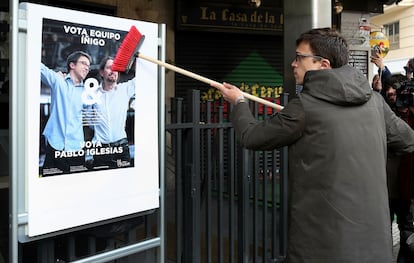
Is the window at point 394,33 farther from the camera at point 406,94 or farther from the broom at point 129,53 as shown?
the broom at point 129,53

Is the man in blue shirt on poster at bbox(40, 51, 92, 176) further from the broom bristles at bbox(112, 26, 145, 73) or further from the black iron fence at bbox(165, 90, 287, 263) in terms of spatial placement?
the black iron fence at bbox(165, 90, 287, 263)

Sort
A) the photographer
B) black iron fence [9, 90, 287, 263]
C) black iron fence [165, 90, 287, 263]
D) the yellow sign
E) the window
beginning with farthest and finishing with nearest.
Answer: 1. the window
2. the yellow sign
3. the photographer
4. black iron fence [165, 90, 287, 263]
5. black iron fence [9, 90, 287, 263]

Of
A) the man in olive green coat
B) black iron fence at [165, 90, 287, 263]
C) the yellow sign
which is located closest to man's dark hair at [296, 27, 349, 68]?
the man in olive green coat

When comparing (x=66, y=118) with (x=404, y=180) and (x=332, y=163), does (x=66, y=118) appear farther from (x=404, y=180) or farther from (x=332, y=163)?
(x=404, y=180)

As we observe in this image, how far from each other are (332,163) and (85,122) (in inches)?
47.0

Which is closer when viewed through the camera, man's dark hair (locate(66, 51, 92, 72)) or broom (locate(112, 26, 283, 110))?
man's dark hair (locate(66, 51, 92, 72))

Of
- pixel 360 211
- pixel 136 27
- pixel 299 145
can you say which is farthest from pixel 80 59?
pixel 360 211

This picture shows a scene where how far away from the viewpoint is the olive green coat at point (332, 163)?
91.8 inches

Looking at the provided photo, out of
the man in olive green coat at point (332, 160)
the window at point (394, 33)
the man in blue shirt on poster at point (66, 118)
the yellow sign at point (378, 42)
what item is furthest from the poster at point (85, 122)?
the window at point (394, 33)

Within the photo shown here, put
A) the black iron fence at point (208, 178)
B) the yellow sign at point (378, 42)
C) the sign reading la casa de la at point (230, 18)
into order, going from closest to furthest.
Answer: the black iron fence at point (208, 178)
the yellow sign at point (378, 42)
the sign reading la casa de la at point (230, 18)

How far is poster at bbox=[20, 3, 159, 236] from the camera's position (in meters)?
2.12

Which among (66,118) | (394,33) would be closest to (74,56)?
(66,118)

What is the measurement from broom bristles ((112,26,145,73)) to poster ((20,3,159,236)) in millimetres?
25

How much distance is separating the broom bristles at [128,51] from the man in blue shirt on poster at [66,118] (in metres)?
0.16
